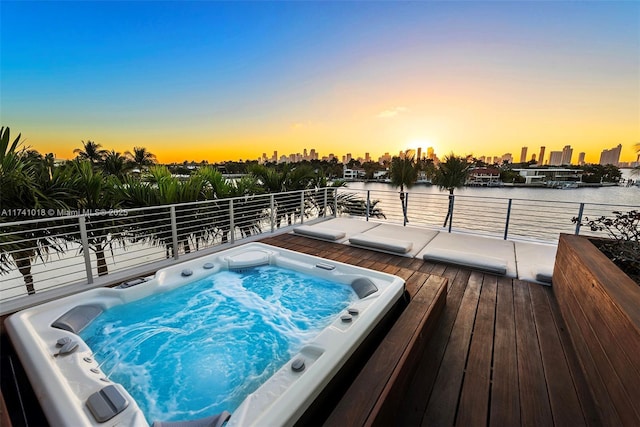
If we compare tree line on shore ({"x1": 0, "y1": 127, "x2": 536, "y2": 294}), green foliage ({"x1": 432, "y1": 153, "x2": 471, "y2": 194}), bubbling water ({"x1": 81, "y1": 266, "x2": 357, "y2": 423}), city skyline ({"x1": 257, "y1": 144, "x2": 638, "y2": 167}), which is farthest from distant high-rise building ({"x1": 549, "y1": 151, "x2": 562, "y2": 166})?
bubbling water ({"x1": 81, "y1": 266, "x2": 357, "y2": 423})

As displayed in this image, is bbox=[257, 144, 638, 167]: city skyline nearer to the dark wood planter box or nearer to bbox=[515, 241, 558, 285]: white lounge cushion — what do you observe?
bbox=[515, 241, 558, 285]: white lounge cushion

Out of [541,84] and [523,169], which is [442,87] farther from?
[523,169]

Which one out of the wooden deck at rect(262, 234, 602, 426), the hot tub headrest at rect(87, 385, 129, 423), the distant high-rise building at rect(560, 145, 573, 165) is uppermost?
the distant high-rise building at rect(560, 145, 573, 165)

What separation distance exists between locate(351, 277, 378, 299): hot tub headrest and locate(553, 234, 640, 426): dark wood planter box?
1389mm

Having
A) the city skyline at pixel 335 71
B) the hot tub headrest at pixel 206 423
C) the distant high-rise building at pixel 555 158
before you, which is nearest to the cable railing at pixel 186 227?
the city skyline at pixel 335 71

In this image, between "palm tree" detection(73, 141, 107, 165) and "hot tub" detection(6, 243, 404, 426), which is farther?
"palm tree" detection(73, 141, 107, 165)

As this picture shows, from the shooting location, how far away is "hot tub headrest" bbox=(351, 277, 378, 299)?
2482 millimetres

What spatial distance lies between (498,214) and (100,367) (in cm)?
551

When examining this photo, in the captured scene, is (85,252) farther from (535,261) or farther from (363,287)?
(535,261)

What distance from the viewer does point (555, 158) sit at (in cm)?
774

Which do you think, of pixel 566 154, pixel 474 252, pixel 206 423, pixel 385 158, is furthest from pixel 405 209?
pixel 385 158

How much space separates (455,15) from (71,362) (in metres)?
6.05

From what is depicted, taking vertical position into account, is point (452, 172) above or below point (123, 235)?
above

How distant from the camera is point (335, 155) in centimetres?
1198
